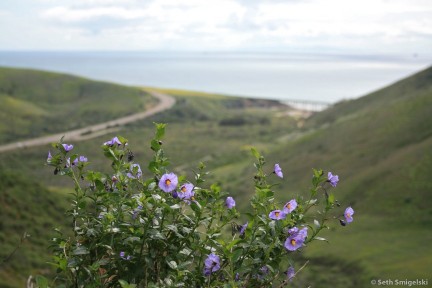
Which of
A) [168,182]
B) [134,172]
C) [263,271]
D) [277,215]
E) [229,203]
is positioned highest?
[134,172]

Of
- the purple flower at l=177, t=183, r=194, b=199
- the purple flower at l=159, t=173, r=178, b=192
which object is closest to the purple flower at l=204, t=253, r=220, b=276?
the purple flower at l=177, t=183, r=194, b=199

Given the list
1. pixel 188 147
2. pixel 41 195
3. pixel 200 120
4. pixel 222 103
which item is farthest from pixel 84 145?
pixel 222 103

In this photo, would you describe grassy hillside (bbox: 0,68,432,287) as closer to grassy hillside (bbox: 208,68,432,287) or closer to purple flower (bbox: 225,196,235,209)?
grassy hillside (bbox: 208,68,432,287)

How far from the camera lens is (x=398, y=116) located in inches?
2013

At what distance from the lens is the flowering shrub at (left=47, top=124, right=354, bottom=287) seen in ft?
12.2

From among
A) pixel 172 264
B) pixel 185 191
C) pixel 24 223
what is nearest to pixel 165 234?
pixel 172 264

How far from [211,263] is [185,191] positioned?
50 centimetres

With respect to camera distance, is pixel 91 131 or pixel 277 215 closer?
pixel 277 215

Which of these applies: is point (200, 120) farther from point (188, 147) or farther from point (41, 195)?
point (41, 195)

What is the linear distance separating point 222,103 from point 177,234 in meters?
160

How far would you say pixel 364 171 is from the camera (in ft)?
136

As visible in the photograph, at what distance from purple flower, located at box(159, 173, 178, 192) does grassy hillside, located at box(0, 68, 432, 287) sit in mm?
1890

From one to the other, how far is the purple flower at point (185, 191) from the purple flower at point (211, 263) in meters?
0.42

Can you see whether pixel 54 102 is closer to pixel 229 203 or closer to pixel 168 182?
pixel 229 203
